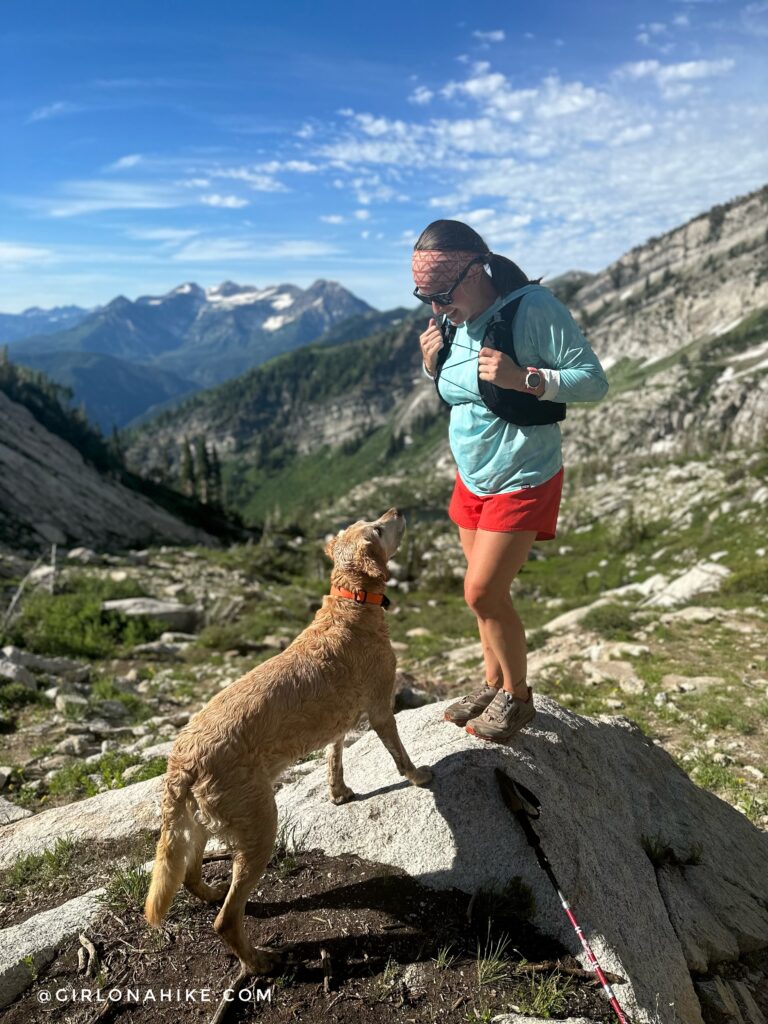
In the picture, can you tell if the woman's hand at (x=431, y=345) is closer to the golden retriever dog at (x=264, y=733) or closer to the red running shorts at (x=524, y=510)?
the red running shorts at (x=524, y=510)

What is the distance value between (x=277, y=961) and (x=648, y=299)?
21916 cm

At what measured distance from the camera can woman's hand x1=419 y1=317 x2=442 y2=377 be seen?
501 cm

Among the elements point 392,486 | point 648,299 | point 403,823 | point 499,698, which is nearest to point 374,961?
point 403,823

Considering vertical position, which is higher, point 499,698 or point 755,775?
point 499,698

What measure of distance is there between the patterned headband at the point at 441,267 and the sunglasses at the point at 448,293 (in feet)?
0.06

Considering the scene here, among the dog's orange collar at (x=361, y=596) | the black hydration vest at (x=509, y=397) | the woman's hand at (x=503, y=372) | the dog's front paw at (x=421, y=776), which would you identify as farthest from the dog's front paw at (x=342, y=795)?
the woman's hand at (x=503, y=372)

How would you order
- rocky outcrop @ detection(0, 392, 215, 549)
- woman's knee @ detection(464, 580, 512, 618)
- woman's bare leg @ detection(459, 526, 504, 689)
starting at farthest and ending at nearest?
rocky outcrop @ detection(0, 392, 215, 549) < woman's bare leg @ detection(459, 526, 504, 689) < woman's knee @ detection(464, 580, 512, 618)

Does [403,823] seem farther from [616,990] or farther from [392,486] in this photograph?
[392,486]

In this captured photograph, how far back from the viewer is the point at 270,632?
1698cm

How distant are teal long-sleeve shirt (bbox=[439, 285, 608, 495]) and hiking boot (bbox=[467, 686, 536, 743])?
186 centimetres

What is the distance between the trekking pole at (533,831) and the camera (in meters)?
3.54

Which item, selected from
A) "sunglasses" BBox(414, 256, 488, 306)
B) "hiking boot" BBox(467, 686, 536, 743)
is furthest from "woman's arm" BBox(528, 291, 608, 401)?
"hiking boot" BBox(467, 686, 536, 743)

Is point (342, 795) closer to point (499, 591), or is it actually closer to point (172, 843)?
point (172, 843)
